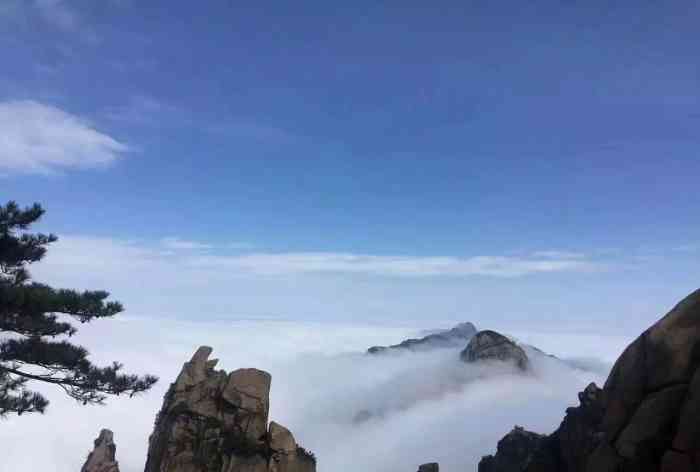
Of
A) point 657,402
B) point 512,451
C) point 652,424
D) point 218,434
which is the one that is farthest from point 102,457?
point 512,451

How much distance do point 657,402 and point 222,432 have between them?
2986cm

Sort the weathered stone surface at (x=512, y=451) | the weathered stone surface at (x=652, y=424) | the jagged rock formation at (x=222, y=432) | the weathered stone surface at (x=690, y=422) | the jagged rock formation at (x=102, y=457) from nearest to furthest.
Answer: the weathered stone surface at (x=690, y=422) → the weathered stone surface at (x=652, y=424) → the jagged rock formation at (x=222, y=432) → the jagged rock formation at (x=102, y=457) → the weathered stone surface at (x=512, y=451)

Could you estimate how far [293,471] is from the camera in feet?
121

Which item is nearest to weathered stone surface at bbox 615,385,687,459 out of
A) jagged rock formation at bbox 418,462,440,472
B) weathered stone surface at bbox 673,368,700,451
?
weathered stone surface at bbox 673,368,700,451

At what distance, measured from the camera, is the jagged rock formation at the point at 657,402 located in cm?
1580

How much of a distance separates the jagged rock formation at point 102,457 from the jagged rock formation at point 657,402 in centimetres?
3429

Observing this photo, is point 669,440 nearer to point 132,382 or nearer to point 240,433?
point 132,382

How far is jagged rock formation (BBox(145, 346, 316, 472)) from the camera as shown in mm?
36562

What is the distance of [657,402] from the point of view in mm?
17703

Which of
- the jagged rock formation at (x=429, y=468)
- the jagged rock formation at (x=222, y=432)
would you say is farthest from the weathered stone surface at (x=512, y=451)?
the jagged rock formation at (x=222, y=432)

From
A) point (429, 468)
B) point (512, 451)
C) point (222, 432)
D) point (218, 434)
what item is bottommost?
point (429, 468)

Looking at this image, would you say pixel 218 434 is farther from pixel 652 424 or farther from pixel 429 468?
pixel 429 468

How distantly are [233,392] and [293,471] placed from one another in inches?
297

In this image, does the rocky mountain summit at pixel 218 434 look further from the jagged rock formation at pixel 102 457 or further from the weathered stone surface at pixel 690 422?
the weathered stone surface at pixel 690 422
